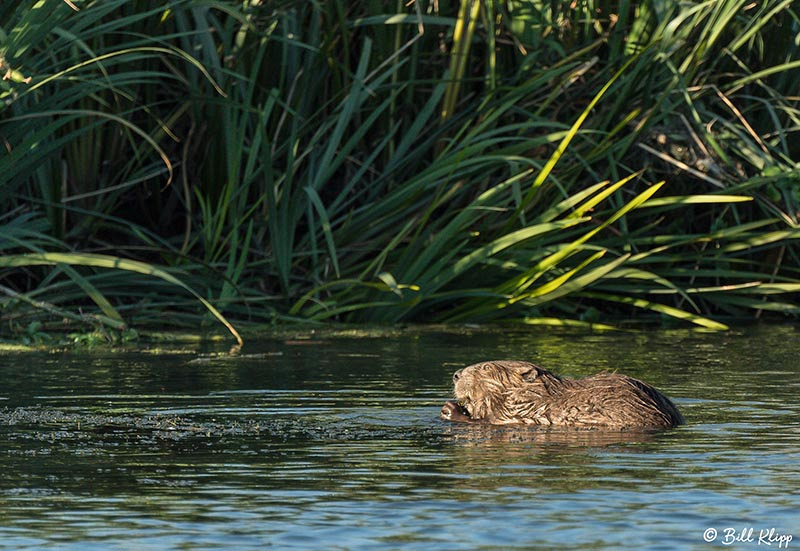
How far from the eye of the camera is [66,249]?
37.2 ft

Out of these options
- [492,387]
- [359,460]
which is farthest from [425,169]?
[359,460]

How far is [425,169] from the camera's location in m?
11.9

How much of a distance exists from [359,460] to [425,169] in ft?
18.9

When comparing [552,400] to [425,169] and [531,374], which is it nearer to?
[531,374]

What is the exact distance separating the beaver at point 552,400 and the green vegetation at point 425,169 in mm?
2921

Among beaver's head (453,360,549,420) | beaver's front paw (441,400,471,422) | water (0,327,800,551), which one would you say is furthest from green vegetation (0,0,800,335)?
beaver's front paw (441,400,471,422)

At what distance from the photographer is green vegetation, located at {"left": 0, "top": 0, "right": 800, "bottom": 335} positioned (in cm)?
1138

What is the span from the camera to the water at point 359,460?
199 inches

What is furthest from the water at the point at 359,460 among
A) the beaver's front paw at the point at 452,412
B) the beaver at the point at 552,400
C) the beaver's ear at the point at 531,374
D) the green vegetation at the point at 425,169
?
the green vegetation at the point at 425,169

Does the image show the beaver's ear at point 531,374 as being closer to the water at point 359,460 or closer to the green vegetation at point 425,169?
the water at point 359,460

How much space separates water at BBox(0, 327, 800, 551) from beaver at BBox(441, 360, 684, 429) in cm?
17

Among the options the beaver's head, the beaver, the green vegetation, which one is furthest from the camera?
the green vegetation

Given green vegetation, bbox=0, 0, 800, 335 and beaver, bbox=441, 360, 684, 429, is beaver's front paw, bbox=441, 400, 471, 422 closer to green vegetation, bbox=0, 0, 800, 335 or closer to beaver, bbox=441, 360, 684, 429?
beaver, bbox=441, 360, 684, 429

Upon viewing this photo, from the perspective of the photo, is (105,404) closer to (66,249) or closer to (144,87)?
(66,249)
